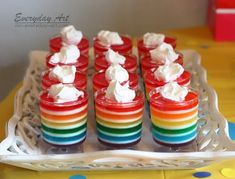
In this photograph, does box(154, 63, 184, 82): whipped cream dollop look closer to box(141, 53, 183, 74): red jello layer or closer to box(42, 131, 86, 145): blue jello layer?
box(141, 53, 183, 74): red jello layer

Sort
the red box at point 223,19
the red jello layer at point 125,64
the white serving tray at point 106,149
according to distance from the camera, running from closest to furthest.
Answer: the white serving tray at point 106,149 → the red jello layer at point 125,64 → the red box at point 223,19

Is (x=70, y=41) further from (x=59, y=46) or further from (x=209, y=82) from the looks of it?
(x=209, y=82)

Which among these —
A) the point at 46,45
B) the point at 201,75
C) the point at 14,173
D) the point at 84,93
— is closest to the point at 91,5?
the point at 46,45

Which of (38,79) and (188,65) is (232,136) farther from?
(38,79)

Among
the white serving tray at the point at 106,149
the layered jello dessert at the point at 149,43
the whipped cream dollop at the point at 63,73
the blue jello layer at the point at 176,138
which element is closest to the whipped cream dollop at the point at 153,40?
the layered jello dessert at the point at 149,43

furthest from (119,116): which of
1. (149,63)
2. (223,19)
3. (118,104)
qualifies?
(223,19)

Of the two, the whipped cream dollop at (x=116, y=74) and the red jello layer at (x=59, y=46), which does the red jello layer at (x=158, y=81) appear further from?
the red jello layer at (x=59, y=46)
